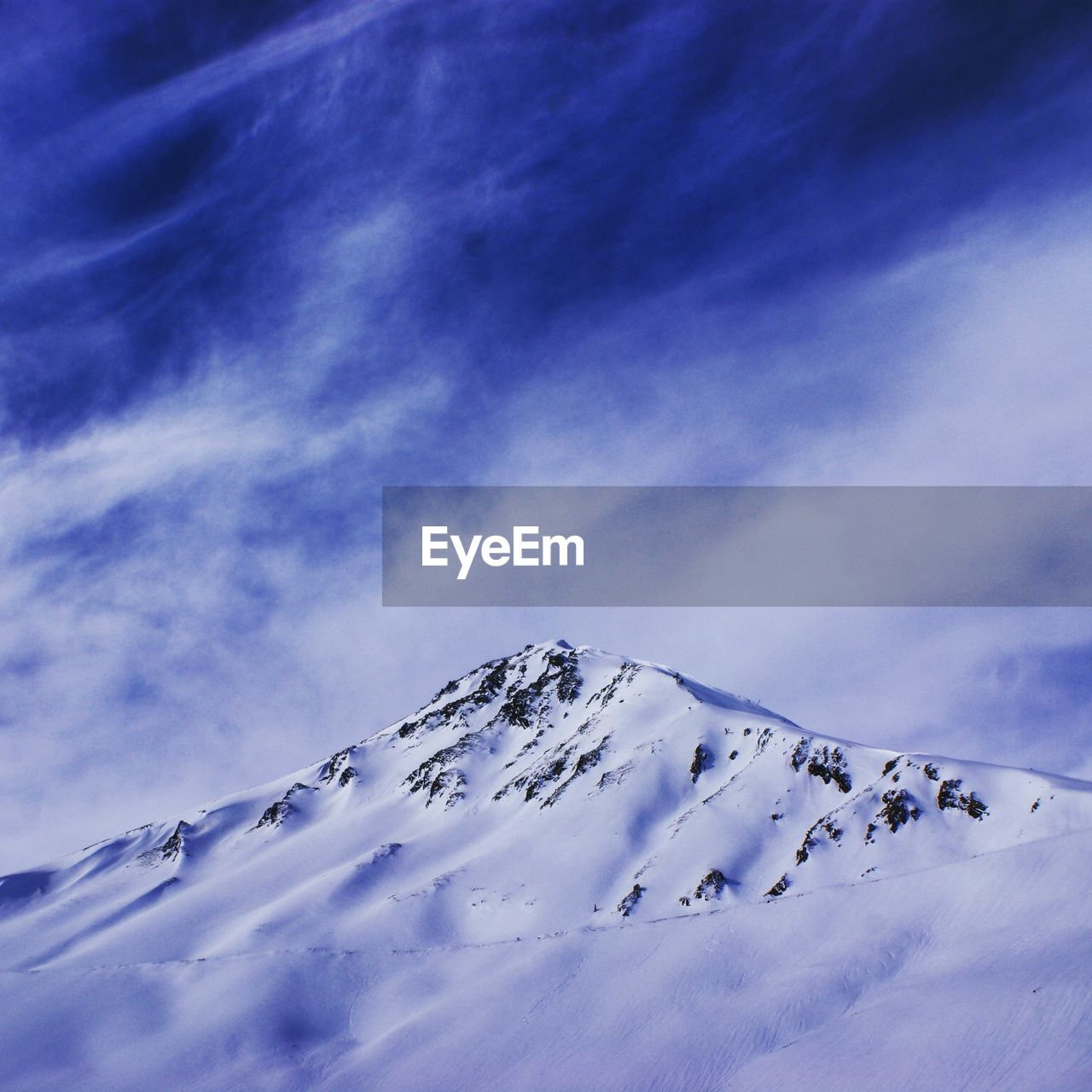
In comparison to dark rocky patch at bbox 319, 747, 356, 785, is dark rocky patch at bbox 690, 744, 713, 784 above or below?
below

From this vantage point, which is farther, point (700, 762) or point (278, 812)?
point (278, 812)

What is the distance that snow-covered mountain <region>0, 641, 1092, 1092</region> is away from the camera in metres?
21.6

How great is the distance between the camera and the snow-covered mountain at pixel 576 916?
21609 millimetres

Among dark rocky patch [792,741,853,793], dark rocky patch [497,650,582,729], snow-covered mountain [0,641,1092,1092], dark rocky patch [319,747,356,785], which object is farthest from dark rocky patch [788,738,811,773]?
dark rocky patch [319,747,356,785]

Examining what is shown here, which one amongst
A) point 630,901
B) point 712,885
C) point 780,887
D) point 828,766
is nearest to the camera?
point 780,887

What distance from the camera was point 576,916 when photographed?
79.2m

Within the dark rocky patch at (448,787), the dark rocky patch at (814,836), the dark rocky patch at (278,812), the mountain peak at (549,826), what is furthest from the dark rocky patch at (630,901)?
the dark rocky patch at (278,812)

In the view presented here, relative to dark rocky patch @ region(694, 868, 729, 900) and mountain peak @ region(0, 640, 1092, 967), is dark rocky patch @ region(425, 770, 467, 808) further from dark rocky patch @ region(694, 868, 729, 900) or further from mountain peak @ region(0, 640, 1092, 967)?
dark rocky patch @ region(694, 868, 729, 900)

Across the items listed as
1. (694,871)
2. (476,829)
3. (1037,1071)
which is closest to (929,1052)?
(1037,1071)

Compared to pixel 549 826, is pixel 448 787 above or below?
above

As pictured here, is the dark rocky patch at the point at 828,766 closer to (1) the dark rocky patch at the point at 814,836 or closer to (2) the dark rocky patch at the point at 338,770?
(1) the dark rocky patch at the point at 814,836

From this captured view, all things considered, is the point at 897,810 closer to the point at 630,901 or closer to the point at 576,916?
the point at 630,901

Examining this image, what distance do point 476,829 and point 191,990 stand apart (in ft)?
237

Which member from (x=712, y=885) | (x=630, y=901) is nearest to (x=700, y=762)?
(x=712, y=885)
